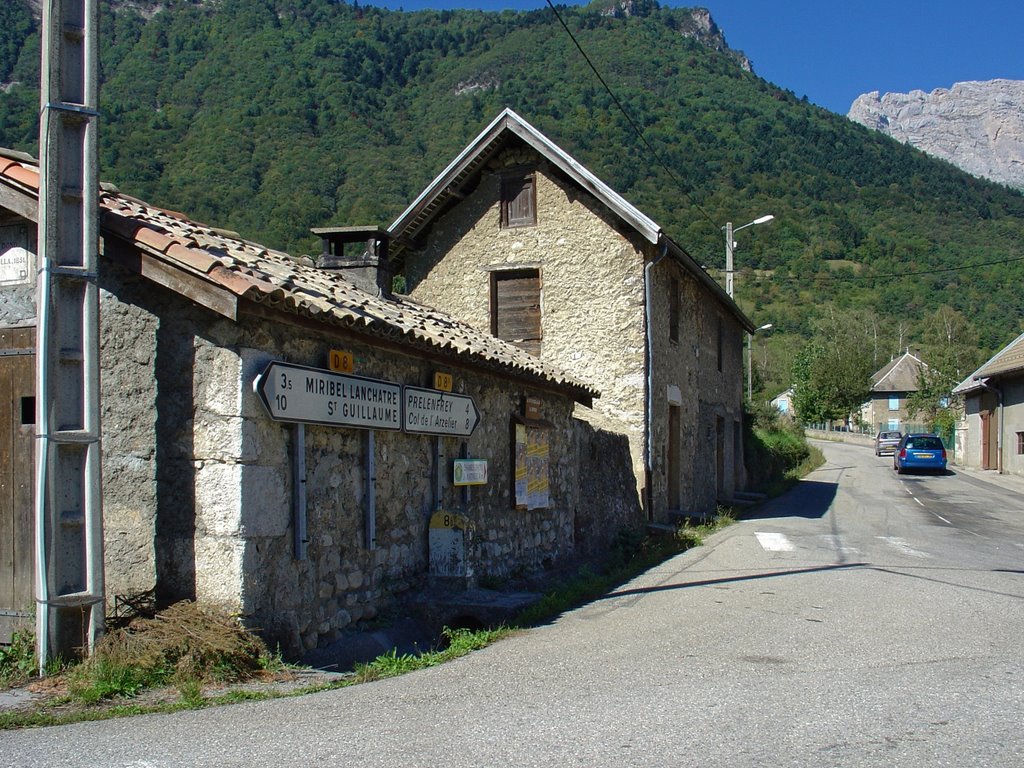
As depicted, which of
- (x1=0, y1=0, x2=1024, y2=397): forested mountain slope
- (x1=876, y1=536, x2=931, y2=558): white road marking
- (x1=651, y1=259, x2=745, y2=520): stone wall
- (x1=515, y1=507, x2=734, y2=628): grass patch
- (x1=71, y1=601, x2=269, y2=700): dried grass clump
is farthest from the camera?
(x1=0, y1=0, x2=1024, y2=397): forested mountain slope

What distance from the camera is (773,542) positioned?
1509 centimetres

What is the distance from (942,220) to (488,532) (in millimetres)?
85529

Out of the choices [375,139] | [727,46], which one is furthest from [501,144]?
[727,46]

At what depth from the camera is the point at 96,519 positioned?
20.6ft

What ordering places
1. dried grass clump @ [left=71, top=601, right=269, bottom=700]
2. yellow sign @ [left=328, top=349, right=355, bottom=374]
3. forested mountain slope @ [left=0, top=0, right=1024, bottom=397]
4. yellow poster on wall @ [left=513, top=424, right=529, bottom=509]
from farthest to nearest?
1. forested mountain slope @ [left=0, top=0, right=1024, bottom=397]
2. yellow poster on wall @ [left=513, top=424, right=529, bottom=509]
3. yellow sign @ [left=328, top=349, right=355, bottom=374]
4. dried grass clump @ [left=71, top=601, right=269, bottom=700]

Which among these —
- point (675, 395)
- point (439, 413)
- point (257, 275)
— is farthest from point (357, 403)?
point (675, 395)

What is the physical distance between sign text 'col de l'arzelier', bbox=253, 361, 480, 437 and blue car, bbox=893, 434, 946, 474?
96.5ft

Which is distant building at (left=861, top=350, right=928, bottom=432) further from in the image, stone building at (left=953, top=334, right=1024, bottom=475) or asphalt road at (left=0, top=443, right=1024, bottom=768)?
asphalt road at (left=0, top=443, right=1024, bottom=768)

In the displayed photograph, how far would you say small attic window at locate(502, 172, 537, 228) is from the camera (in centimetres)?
1764

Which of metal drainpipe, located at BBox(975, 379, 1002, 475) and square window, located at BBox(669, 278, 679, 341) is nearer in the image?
square window, located at BBox(669, 278, 679, 341)

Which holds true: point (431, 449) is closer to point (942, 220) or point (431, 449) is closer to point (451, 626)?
point (451, 626)

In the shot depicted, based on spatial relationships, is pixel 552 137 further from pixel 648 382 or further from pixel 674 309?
pixel 648 382

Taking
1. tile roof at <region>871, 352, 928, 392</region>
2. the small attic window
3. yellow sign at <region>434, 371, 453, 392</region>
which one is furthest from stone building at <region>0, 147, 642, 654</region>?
tile roof at <region>871, 352, 928, 392</region>

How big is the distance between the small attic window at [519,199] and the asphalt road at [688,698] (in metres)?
8.51
